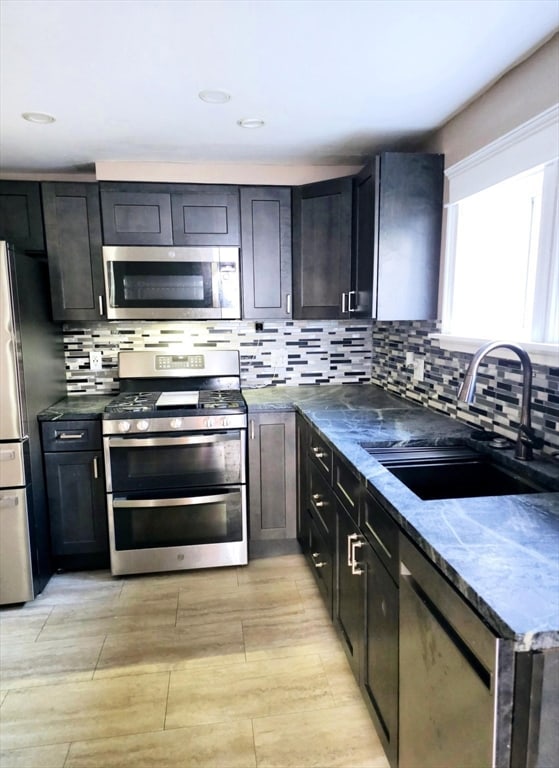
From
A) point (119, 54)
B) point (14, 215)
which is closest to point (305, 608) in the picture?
point (119, 54)

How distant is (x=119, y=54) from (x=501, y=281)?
5.38 ft

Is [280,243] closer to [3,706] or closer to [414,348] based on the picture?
[414,348]

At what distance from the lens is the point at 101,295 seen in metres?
2.79

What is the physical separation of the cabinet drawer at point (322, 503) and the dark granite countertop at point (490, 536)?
27 centimetres

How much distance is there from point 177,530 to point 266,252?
168cm

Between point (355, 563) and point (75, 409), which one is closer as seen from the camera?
point (355, 563)

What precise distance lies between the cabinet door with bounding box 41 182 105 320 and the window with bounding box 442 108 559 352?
1.92 meters

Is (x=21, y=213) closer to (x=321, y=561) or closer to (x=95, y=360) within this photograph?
(x=95, y=360)

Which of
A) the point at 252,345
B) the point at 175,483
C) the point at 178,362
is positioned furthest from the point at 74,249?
the point at 175,483

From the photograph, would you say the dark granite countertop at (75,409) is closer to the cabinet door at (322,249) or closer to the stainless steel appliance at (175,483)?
the stainless steel appliance at (175,483)

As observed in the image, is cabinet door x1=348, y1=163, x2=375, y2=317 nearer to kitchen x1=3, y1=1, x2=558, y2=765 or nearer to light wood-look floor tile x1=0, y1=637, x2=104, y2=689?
kitchen x1=3, y1=1, x2=558, y2=765

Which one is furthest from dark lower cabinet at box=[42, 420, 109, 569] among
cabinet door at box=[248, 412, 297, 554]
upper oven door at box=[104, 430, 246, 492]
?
cabinet door at box=[248, 412, 297, 554]

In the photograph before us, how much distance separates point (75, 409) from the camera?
2.65 meters

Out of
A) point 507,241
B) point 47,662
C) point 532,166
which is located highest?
point 532,166
